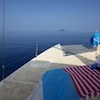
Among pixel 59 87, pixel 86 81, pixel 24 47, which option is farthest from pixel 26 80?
pixel 24 47

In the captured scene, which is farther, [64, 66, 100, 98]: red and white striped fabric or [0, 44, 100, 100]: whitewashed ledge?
[0, 44, 100, 100]: whitewashed ledge

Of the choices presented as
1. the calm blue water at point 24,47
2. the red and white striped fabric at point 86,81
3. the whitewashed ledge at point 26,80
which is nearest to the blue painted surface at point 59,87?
the red and white striped fabric at point 86,81

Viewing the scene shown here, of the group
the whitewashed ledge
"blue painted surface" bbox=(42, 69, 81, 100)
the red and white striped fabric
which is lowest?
the whitewashed ledge

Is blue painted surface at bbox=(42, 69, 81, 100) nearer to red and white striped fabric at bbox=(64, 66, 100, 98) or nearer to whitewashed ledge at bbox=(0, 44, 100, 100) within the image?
red and white striped fabric at bbox=(64, 66, 100, 98)

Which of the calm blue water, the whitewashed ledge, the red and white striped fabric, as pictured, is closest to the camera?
the red and white striped fabric

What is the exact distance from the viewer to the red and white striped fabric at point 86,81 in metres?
1.99

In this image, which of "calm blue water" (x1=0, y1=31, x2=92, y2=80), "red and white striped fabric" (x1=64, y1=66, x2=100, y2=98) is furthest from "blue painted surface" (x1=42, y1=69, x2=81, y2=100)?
"calm blue water" (x1=0, y1=31, x2=92, y2=80)

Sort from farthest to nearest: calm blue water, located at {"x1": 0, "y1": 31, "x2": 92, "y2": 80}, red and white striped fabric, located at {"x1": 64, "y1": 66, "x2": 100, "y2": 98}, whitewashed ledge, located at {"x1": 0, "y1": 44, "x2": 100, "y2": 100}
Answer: calm blue water, located at {"x1": 0, "y1": 31, "x2": 92, "y2": 80}
whitewashed ledge, located at {"x1": 0, "y1": 44, "x2": 100, "y2": 100}
red and white striped fabric, located at {"x1": 64, "y1": 66, "x2": 100, "y2": 98}

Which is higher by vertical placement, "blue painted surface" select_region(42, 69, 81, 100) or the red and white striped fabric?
the red and white striped fabric

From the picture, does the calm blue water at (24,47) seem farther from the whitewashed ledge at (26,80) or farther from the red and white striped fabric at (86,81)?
the red and white striped fabric at (86,81)

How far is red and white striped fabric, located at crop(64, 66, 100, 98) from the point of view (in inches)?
78.2

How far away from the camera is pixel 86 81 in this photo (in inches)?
90.4

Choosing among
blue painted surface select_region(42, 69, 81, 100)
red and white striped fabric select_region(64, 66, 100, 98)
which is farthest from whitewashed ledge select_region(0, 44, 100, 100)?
red and white striped fabric select_region(64, 66, 100, 98)

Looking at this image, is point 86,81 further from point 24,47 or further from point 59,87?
point 24,47
